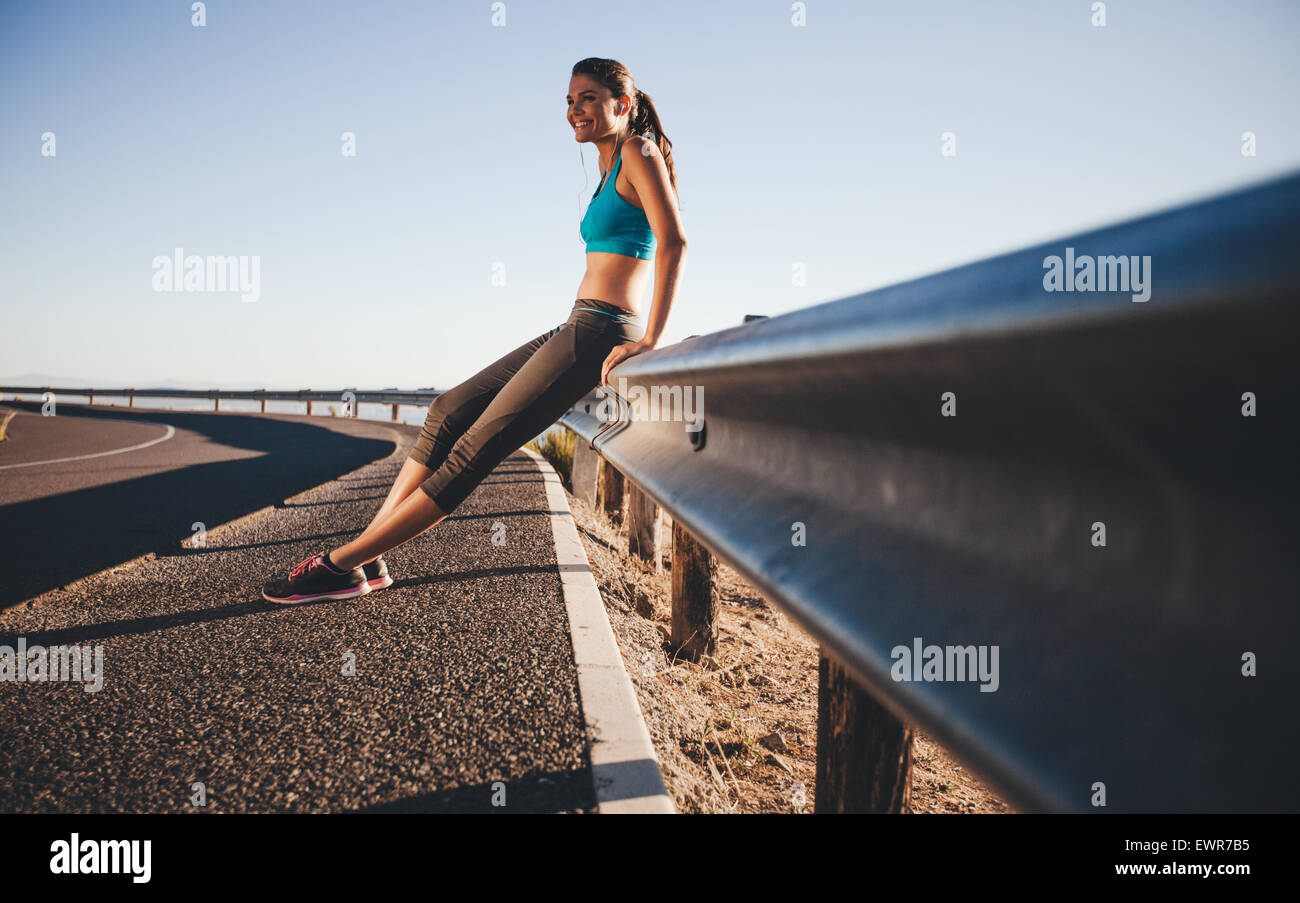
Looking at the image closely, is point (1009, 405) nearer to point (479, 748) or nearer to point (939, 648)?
point (939, 648)

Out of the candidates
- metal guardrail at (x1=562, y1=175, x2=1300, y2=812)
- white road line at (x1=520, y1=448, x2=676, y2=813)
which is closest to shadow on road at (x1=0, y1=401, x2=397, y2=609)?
white road line at (x1=520, y1=448, x2=676, y2=813)

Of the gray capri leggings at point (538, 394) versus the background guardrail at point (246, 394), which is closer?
the gray capri leggings at point (538, 394)

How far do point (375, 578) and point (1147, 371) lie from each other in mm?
3357

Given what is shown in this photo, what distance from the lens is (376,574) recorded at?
340 cm

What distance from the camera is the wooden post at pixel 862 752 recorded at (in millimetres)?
1569

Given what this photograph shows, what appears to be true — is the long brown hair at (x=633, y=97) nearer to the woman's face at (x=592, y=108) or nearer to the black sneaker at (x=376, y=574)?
the woman's face at (x=592, y=108)

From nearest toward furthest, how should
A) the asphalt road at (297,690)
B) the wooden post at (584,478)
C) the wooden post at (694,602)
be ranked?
the asphalt road at (297,690) < the wooden post at (694,602) < the wooden post at (584,478)

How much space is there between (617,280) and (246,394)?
3440cm

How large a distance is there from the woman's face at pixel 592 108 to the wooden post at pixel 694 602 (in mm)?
1966

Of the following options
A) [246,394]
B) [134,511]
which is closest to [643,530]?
[134,511]

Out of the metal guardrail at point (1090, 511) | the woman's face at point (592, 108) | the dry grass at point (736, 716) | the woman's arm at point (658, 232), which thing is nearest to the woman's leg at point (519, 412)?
the woman's arm at point (658, 232)

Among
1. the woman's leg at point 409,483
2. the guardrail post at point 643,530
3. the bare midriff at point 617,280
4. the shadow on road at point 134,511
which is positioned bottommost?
the guardrail post at point 643,530

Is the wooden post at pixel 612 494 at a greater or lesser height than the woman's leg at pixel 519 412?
lesser

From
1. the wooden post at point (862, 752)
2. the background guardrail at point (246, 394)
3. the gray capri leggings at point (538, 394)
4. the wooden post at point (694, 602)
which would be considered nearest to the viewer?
the wooden post at point (862, 752)
